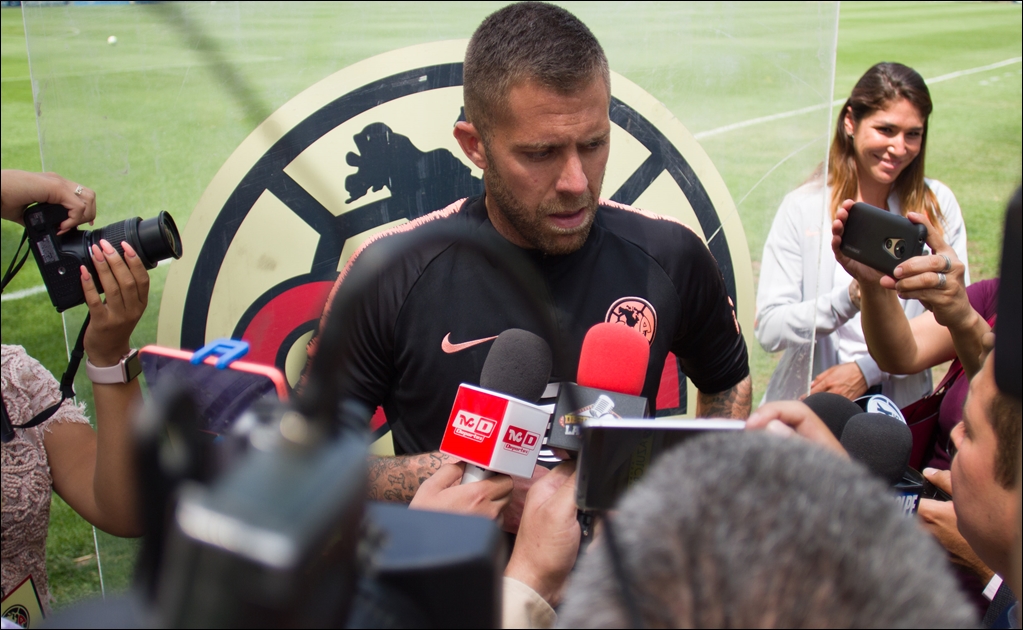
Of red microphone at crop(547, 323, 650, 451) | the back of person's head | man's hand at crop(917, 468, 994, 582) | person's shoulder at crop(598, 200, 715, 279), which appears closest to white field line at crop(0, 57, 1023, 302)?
person's shoulder at crop(598, 200, 715, 279)

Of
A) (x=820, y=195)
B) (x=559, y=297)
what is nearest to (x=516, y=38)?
(x=559, y=297)

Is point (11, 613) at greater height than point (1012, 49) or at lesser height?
lesser

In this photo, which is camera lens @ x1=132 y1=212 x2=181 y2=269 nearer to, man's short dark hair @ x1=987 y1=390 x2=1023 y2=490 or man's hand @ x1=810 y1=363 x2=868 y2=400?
man's short dark hair @ x1=987 y1=390 x2=1023 y2=490

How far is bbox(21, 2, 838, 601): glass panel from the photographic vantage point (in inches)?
93.9

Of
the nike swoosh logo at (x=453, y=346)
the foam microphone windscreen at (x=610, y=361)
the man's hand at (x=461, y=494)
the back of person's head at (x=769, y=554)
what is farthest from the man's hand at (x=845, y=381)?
the back of person's head at (x=769, y=554)

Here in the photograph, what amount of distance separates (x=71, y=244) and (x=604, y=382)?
4.23ft

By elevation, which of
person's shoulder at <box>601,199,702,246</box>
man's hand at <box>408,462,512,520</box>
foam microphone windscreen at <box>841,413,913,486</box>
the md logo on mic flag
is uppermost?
person's shoulder at <box>601,199,702,246</box>

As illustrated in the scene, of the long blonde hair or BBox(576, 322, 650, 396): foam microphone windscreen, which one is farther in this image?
the long blonde hair

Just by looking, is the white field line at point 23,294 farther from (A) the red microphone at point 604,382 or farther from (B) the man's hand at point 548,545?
(B) the man's hand at point 548,545

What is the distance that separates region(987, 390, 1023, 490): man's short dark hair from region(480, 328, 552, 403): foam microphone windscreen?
719mm

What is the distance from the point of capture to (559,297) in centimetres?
210

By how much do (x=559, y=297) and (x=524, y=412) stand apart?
2.53 feet

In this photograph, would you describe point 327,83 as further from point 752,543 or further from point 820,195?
point 752,543

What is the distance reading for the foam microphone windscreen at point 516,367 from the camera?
1452 millimetres
